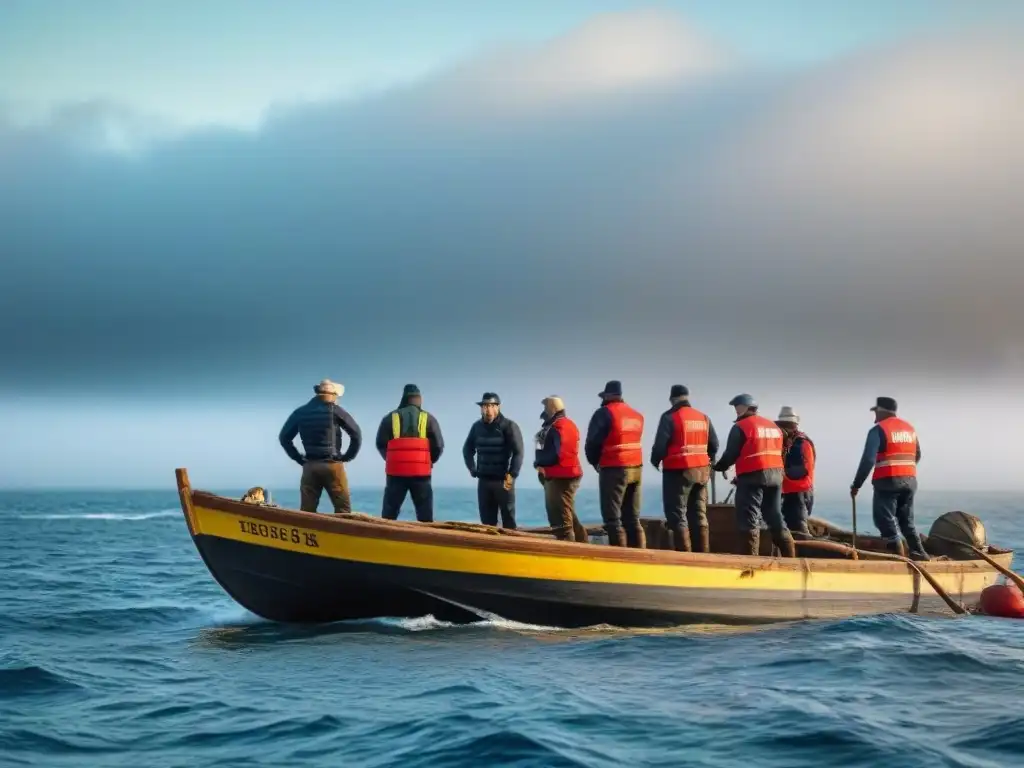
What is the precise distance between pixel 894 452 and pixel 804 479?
1.30m

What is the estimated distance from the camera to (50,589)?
66.6 ft

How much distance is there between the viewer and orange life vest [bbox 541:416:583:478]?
13812mm

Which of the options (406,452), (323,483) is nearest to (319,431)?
(323,483)

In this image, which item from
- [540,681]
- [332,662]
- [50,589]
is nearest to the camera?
[540,681]

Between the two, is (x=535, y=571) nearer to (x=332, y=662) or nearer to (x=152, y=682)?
(x=332, y=662)

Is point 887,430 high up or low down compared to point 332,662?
up

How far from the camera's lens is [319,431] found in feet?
Result: 45.4

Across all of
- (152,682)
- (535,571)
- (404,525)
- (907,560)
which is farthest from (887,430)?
(152,682)

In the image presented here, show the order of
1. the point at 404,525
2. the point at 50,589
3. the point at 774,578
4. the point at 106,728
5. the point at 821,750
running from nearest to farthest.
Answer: the point at 821,750 < the point at 106,728 < the point at 404,525 < the point at 774,578 < the point at 50,589

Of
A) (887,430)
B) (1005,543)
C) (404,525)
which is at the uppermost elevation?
(887,430)

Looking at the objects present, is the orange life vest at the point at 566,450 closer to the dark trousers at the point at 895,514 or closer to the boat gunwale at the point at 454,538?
the boat gunwale at the point at 454,538

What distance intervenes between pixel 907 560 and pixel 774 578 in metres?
2.36

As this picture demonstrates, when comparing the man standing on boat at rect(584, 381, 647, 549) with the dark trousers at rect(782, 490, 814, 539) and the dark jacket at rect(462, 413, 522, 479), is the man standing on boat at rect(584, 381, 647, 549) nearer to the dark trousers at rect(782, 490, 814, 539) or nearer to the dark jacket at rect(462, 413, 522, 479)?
the dark jacket at rect(462, 413, 522, 479)

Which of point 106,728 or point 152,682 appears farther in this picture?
point 152,682
